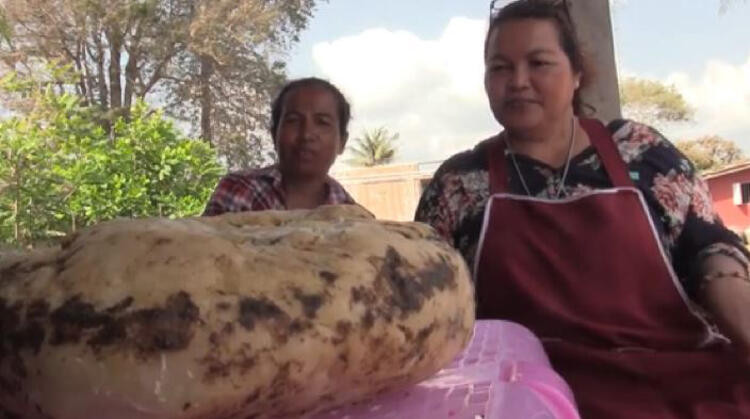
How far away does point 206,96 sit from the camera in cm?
1580

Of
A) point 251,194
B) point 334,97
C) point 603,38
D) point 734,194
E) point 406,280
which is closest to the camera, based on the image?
point 406,280

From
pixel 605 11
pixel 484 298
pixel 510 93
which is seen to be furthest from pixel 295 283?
pixel 605 11

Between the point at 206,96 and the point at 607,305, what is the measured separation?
15.0 meters

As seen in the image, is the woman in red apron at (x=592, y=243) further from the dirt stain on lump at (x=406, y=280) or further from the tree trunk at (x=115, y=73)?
the tree trunk at (x=115, y=73)

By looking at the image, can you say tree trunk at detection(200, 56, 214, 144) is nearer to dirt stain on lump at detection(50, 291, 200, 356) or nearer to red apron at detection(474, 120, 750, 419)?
red apron at detection(474, 120, 750, 419)

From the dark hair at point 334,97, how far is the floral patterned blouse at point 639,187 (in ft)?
2.76

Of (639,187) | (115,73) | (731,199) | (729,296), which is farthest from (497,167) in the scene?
(731,199)

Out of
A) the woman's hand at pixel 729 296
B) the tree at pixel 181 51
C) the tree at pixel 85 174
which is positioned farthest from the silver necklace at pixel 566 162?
the tree at pixel 181 51

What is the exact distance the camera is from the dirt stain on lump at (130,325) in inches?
24.0

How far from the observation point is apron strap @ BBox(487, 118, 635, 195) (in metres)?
1.48

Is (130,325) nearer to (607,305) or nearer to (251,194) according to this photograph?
(607,305)

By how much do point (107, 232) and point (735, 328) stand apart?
98 centimetres

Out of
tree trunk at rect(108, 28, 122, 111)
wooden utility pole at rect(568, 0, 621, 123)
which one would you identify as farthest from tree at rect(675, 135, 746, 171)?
wooden utility pole at rect(568, 0, 621, 123)

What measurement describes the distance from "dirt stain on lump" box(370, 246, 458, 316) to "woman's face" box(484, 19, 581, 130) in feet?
2.62
